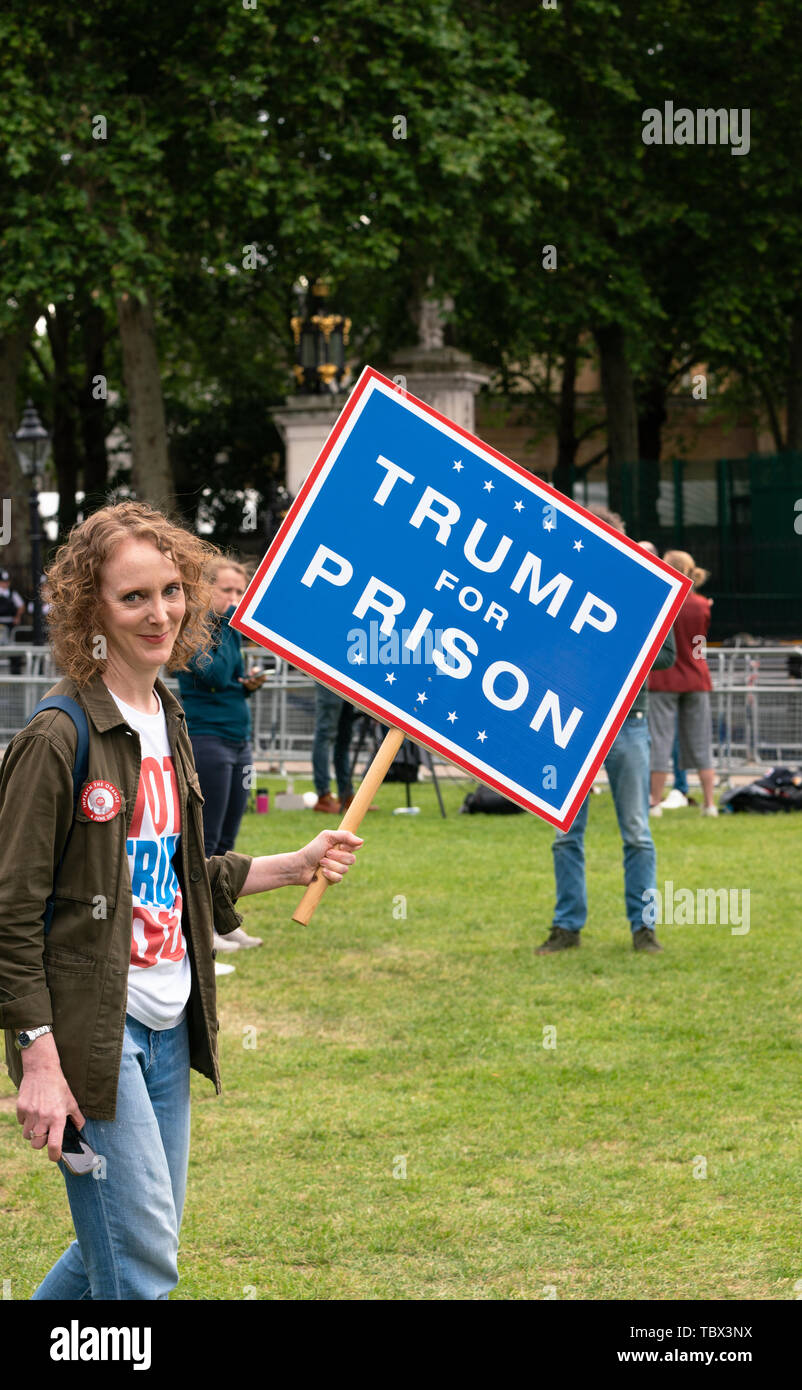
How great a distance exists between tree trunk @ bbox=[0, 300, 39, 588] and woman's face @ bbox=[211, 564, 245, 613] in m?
20.5

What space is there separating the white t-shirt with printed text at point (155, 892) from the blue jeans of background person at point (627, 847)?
6.02 meters

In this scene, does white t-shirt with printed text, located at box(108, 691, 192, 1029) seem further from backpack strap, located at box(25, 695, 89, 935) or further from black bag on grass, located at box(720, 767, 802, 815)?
black bag on grass, located at box(720, 767, 802, 815)

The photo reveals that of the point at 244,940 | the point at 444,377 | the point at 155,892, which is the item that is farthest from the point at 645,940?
the point at 444,377

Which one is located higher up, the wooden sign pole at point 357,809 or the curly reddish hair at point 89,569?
the curly reddish hair at point 89,569

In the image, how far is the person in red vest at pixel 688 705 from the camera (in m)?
15.1

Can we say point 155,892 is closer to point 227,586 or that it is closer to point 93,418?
point 227,586

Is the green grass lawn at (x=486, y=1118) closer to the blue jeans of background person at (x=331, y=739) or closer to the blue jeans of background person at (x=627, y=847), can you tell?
the blue jeans of background person at (x=627, y=847)

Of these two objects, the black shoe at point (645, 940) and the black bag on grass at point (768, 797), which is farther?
the black bag on grass at point (768, 797)

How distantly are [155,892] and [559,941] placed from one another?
244 inches

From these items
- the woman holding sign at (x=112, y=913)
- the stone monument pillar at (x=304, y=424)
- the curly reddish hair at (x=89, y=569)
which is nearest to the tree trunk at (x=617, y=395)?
the stone monument pillar at (x=304, y=424)

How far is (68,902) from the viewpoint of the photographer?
3340mm

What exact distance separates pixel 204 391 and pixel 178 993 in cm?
4166

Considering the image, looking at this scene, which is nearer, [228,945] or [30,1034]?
[30,1034]
